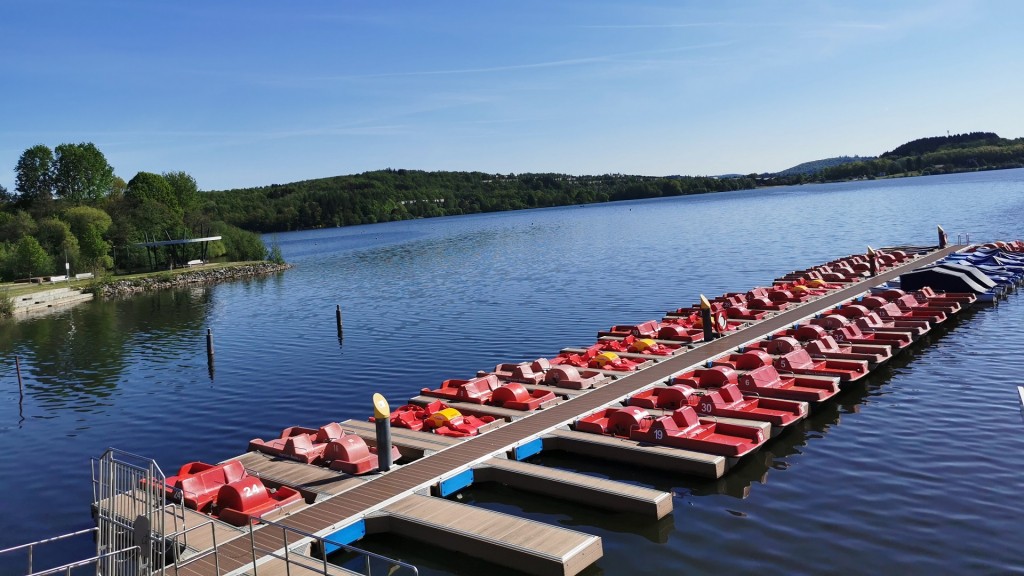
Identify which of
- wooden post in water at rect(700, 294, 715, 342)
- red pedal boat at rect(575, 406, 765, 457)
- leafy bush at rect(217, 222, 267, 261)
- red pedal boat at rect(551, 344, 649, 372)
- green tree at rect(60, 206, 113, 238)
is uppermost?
green tree at rect(60, 206, 113, 238)

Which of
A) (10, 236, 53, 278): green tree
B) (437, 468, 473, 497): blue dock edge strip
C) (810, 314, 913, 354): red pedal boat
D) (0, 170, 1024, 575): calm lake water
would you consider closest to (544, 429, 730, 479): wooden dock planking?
(0, 170, 1024, 575): calm lake water

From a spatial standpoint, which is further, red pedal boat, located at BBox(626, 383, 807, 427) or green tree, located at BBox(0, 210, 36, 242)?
green tree, located at BBox(0, 210, 36, 242)

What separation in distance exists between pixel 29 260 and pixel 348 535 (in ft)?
245

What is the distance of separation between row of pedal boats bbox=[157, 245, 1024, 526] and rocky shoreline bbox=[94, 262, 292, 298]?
57.6 m

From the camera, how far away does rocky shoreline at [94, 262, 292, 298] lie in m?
70.5

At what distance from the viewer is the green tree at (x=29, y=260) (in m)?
72.4

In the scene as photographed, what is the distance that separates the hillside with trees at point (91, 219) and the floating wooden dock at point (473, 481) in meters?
71.2

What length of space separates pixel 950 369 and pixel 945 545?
13448 mm

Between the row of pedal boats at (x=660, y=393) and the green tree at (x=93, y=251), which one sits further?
the green tree at (x=93, y=251)

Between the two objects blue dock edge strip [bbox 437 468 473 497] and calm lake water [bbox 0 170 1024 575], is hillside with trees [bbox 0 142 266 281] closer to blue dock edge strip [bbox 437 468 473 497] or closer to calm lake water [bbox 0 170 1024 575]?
calm lake water [bbox 0 170 1024 575]

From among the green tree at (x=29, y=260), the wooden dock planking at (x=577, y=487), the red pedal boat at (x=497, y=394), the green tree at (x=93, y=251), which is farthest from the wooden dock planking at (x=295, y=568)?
the green tree at (x=93, y=251)

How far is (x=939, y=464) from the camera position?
1580 cm

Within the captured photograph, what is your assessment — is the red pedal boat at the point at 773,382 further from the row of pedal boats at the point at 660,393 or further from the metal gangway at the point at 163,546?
the metal gangway at the point at 163,546

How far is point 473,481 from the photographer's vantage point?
16.0 metres
